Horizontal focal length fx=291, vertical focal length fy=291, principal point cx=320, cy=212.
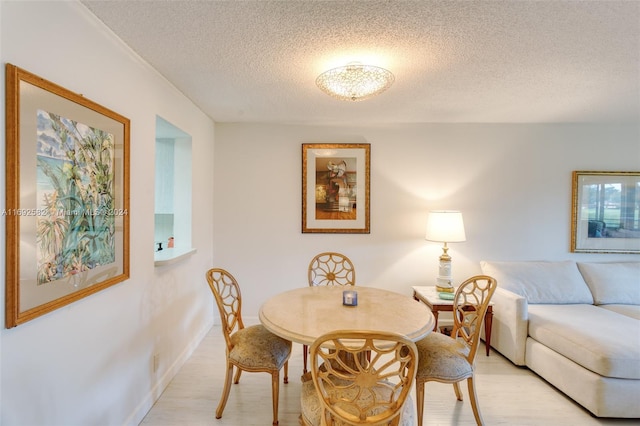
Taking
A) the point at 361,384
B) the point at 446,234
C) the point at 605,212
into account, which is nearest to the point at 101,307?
the point at 361,384

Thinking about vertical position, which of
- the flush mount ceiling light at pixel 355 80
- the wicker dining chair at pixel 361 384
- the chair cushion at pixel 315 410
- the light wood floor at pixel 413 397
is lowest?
the light wood floor at pixel 413 397

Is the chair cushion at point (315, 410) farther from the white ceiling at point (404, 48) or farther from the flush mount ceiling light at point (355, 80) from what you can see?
the white ceiling at point (404, 48)

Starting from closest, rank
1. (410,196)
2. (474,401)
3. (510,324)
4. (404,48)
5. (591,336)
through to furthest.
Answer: (404,48) < (474,401) < (591,336) < (510,324) < (410,196)

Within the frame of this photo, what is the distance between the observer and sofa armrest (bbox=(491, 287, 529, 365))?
256cm

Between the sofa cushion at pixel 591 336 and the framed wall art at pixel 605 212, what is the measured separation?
0.91 metres

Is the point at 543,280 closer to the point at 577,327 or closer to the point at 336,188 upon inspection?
the point at 577,327

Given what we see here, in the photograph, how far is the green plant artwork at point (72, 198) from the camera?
45.2 inches

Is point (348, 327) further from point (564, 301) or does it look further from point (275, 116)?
point (564, 301)

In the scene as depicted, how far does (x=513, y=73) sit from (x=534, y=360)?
2.31 m

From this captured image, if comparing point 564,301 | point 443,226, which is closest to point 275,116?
point 443,226

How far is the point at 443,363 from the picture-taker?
175 centimetres

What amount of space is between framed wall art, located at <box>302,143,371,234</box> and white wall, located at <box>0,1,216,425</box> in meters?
1.34

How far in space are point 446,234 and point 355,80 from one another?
6.14ft

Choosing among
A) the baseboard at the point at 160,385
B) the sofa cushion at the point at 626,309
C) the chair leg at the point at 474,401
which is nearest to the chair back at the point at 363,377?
the chair leg at the point at 474,401
